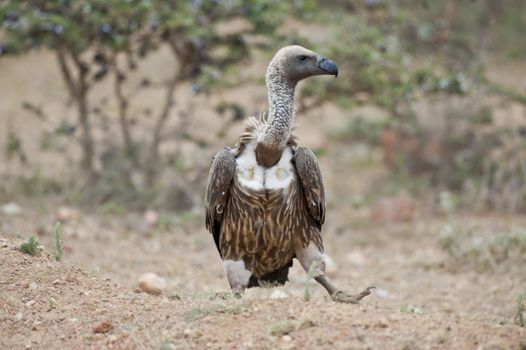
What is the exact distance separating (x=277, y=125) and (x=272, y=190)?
16.6 inches

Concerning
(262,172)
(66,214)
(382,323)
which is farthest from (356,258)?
(382,323)

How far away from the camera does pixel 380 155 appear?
14211mm

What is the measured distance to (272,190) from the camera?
5668 mm

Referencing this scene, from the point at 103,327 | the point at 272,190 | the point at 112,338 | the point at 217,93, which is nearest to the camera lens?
the point at 112,338

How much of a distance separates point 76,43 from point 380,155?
6.14 m

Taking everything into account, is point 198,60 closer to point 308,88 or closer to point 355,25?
point 308,88

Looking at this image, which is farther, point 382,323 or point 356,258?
point 356,258

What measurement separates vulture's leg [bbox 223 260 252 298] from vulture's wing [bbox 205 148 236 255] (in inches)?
12.6

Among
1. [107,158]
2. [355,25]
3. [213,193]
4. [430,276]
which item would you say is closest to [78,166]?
[107,158]

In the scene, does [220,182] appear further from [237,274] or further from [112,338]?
[112,338]

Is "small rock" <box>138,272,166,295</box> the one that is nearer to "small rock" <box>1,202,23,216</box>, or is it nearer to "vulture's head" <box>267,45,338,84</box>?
"vulture's head" <box>267,45,338,84</box>

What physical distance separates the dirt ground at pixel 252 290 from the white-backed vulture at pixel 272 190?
0.33m

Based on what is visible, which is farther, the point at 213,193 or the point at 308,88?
the point at 308,88

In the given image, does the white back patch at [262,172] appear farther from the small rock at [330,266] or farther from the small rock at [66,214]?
the small rock at [66,214]
